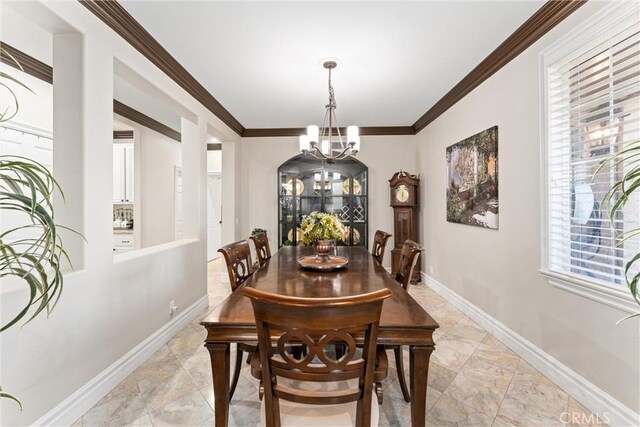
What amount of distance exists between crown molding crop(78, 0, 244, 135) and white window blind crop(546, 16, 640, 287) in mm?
3043

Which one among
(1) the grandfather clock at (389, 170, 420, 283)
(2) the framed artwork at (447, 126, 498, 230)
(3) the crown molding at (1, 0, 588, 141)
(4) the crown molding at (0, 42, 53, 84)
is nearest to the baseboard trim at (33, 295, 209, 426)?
(3) the crown molding at (1, 0, 588, 141)

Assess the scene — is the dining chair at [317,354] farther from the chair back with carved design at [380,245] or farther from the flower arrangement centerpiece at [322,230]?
the chair back with carved design at [380,245]

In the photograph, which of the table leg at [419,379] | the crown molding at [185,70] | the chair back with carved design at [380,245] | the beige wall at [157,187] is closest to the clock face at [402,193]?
the crown molding at [185,70]

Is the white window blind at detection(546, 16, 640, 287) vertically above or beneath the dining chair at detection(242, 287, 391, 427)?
above

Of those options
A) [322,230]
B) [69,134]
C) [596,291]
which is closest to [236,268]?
[322,230]

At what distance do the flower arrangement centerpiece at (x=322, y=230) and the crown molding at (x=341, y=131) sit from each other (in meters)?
3.04

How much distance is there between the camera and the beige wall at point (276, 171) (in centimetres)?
507

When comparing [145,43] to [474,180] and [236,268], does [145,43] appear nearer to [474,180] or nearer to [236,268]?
[236,268]

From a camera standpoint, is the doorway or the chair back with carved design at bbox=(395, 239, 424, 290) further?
the doorway

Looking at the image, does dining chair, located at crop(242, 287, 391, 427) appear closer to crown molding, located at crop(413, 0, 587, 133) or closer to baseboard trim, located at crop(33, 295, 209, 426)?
baseboard trim, located at crop(33, 295, 209, 426)

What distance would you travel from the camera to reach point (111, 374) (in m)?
2.01

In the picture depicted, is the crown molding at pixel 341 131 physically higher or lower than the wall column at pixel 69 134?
higher

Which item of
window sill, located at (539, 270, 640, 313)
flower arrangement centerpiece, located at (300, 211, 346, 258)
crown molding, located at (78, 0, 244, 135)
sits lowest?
window sill, located at (539, 270, 640, 313)

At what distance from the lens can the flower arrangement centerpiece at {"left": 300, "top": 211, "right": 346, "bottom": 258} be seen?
2254 mm
